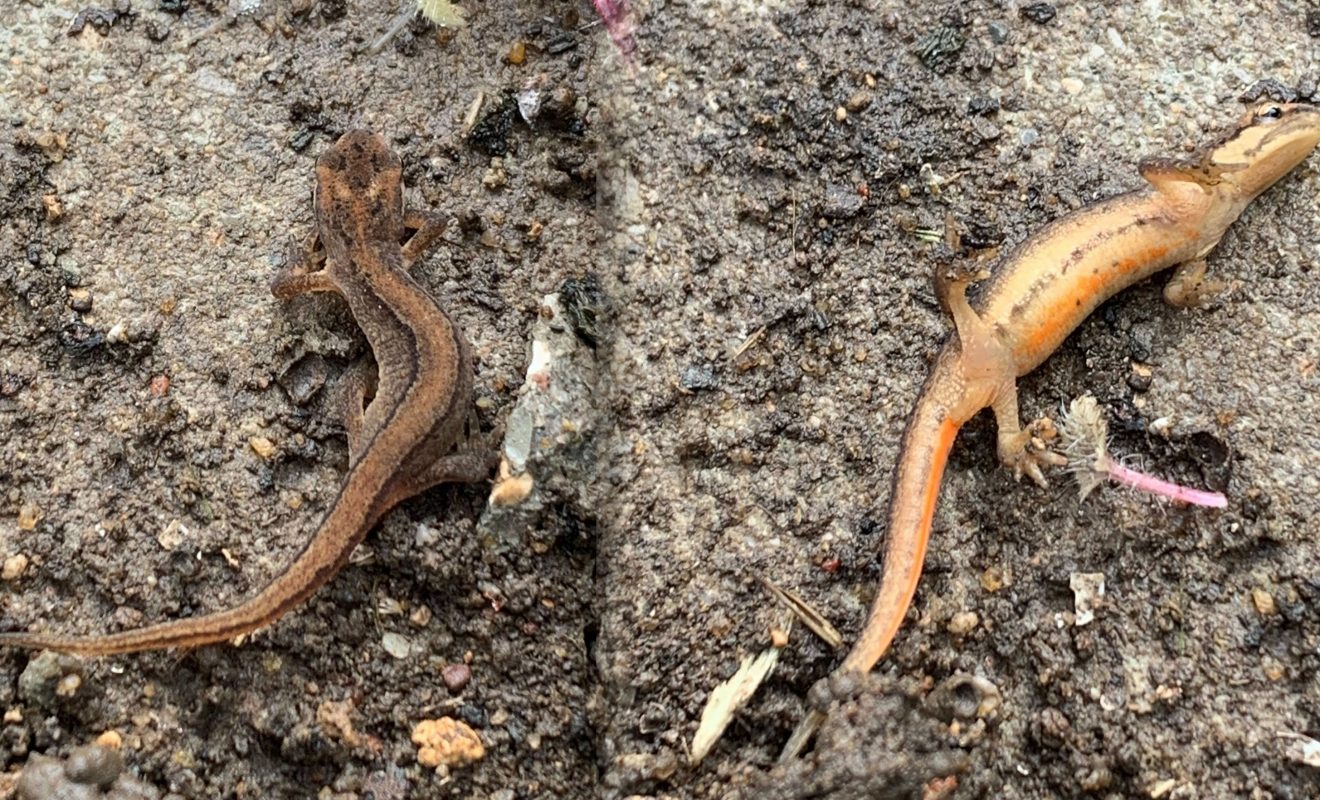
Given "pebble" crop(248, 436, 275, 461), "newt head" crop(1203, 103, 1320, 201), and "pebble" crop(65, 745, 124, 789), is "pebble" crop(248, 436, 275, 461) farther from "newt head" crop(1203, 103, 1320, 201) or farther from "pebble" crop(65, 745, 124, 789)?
"newt head" crop(1203, 103, 1320, 201)

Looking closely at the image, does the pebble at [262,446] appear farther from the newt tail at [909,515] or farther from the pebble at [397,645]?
the newt tail at [909,515]

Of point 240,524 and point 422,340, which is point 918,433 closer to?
point 422,340

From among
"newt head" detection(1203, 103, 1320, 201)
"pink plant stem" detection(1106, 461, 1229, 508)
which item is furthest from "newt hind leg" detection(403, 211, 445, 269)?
"newt head" detection(1203, 103, 1320, 201)

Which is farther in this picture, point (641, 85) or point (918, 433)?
point (641, 85)

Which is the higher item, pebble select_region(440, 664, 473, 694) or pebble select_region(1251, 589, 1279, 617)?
pebble select_region(1251, 589, 1279, 617)

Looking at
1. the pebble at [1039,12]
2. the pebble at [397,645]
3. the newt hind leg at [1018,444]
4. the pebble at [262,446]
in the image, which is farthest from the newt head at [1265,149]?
the pebble at [262,446]

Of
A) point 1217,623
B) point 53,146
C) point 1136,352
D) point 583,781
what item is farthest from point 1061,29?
point 53,146
